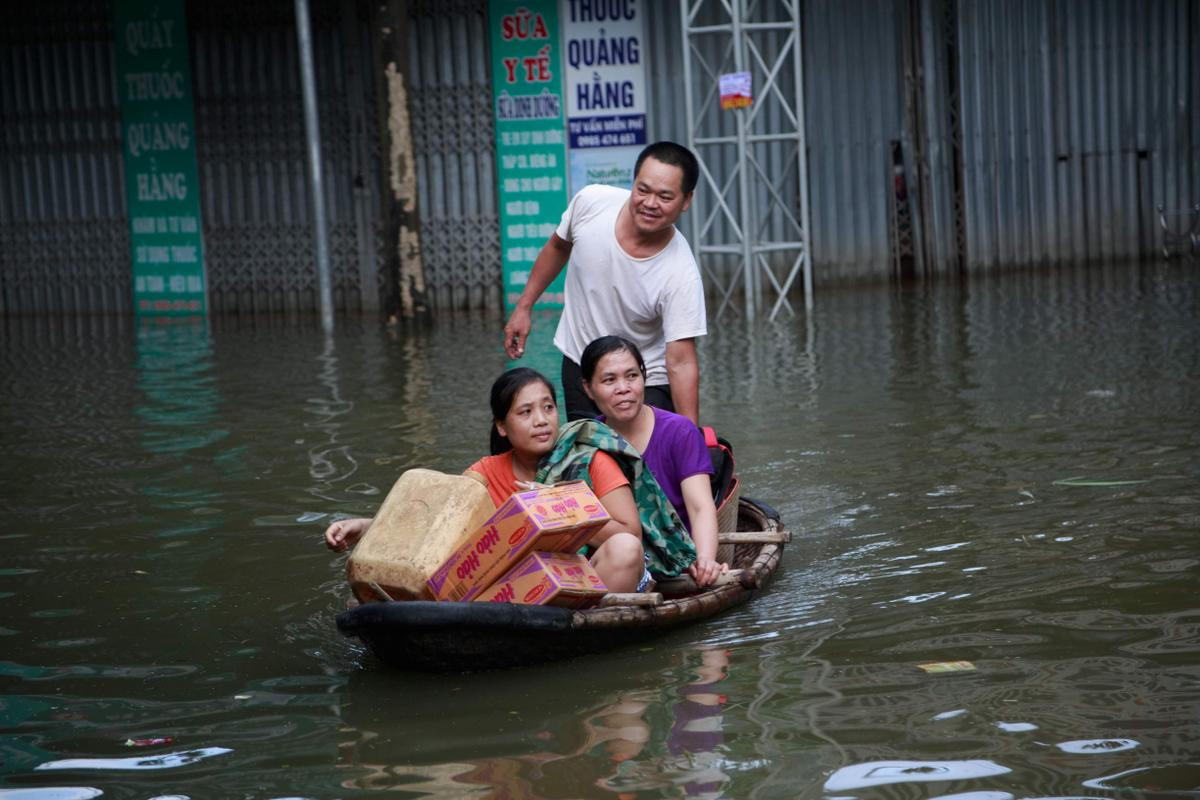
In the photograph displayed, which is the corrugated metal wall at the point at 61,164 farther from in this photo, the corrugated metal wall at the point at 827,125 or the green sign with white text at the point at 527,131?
the green sign with white text at the point at 527,131

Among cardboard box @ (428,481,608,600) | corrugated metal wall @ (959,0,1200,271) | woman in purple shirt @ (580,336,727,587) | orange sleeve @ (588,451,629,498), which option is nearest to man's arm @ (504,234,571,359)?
woman in purple shirt @ (580,336,727,587)

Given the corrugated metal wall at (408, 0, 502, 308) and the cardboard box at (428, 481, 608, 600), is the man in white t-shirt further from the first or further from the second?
the corrugated metal wall at (408, 0, 502, 308)

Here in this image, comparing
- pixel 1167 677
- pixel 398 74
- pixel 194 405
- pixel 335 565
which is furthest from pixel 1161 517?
pixel 398 74

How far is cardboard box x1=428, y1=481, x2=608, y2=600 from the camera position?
430 centimetres

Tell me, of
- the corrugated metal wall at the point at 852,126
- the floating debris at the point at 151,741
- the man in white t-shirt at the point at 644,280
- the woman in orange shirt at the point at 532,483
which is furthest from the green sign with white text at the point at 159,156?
the floating debris at the point at 151,741

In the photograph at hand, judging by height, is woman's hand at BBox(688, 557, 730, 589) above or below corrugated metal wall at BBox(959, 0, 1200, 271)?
below

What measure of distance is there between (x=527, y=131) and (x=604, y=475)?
39.3 ft

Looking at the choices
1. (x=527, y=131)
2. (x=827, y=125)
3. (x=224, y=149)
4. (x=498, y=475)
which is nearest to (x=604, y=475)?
(x=498, y=475)

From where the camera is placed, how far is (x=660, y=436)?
511cm

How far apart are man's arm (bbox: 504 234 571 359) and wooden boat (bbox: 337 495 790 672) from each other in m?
1.68

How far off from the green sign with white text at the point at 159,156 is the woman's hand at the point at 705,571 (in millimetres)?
13483

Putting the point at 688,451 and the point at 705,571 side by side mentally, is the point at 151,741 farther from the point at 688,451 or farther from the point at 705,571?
the point at 688,451

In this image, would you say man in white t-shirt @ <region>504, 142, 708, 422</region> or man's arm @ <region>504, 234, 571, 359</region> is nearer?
man in white t-shirt @ <region>504, 142, 708, 422</region>

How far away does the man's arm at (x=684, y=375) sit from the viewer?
5.50 meters
